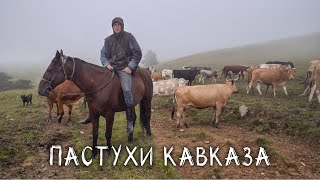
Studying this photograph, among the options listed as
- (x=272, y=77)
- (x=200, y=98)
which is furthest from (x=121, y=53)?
(x=272, y=77)

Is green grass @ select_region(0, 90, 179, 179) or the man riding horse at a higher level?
the man riding horse

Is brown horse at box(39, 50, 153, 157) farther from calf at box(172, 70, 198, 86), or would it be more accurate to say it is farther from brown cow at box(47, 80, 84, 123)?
calf at box(172, 70, 198, 86)

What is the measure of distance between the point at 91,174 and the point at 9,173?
2094 mm

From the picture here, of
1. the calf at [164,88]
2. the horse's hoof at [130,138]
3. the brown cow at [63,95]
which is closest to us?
A: the horse's hoof at [130,138]

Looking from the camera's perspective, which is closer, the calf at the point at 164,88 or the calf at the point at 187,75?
the calf at the point at 164,88

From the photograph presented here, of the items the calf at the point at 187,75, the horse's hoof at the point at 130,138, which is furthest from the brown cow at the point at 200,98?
the calf at the point at 187,75

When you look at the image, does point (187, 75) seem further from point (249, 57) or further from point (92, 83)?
point (249, 57)

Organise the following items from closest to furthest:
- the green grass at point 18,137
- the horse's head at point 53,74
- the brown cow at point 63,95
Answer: the horse's head at point 53,74 → the green grass at point 18,137 → the brown cow at point 63,95

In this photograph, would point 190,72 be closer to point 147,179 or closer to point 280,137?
point 280,137

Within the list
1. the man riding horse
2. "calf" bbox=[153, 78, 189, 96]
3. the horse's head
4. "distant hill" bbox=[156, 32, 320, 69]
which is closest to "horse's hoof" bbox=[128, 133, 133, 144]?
the man riding horse

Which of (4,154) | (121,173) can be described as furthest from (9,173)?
(121,173)

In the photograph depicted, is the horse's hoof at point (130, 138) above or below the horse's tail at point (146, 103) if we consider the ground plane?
below

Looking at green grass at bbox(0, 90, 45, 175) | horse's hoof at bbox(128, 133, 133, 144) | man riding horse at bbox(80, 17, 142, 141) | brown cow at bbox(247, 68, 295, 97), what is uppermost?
man riding horse at bbox(80, 17, 142, 141)

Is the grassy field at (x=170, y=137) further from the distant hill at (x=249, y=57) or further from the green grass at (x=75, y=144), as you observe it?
the distant hill at (x=249, y=57)
